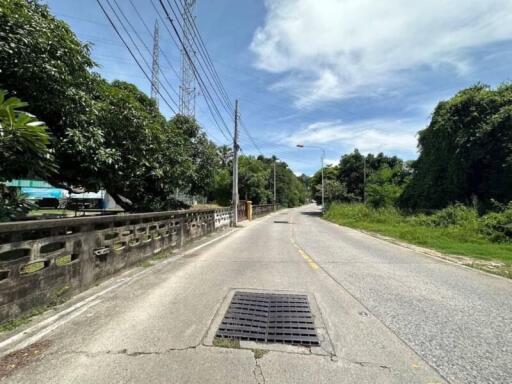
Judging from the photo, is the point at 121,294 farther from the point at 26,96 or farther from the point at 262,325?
the point at 26,96

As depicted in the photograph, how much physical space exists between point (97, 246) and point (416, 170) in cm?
3338

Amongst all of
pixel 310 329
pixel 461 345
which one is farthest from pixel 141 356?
pixel 461 345

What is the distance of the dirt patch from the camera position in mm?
3131

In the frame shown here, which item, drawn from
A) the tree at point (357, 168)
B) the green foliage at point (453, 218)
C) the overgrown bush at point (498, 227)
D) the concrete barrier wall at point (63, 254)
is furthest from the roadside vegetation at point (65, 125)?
the tree at point (357, 168)

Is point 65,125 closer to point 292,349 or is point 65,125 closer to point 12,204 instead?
point 12,204

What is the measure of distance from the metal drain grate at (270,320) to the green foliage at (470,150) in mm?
21446

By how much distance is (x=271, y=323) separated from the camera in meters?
4.36

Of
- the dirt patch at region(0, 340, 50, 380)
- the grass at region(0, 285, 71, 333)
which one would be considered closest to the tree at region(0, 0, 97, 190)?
the grass at region(0, 285, 71, 333)

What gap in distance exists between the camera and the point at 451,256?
423 inches

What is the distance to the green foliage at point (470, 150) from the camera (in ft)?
70.9

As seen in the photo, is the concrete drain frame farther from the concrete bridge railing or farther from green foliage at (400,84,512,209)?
green foliage at (400,84,512,209)


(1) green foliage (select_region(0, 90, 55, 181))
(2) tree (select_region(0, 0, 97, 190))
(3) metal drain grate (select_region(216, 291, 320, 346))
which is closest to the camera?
(3) metal drain grate (select_region(216, 291, 320, 346))

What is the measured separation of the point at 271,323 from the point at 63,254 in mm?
3506

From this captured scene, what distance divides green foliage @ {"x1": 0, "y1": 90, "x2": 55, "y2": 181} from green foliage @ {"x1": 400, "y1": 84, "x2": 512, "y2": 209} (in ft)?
78.8
